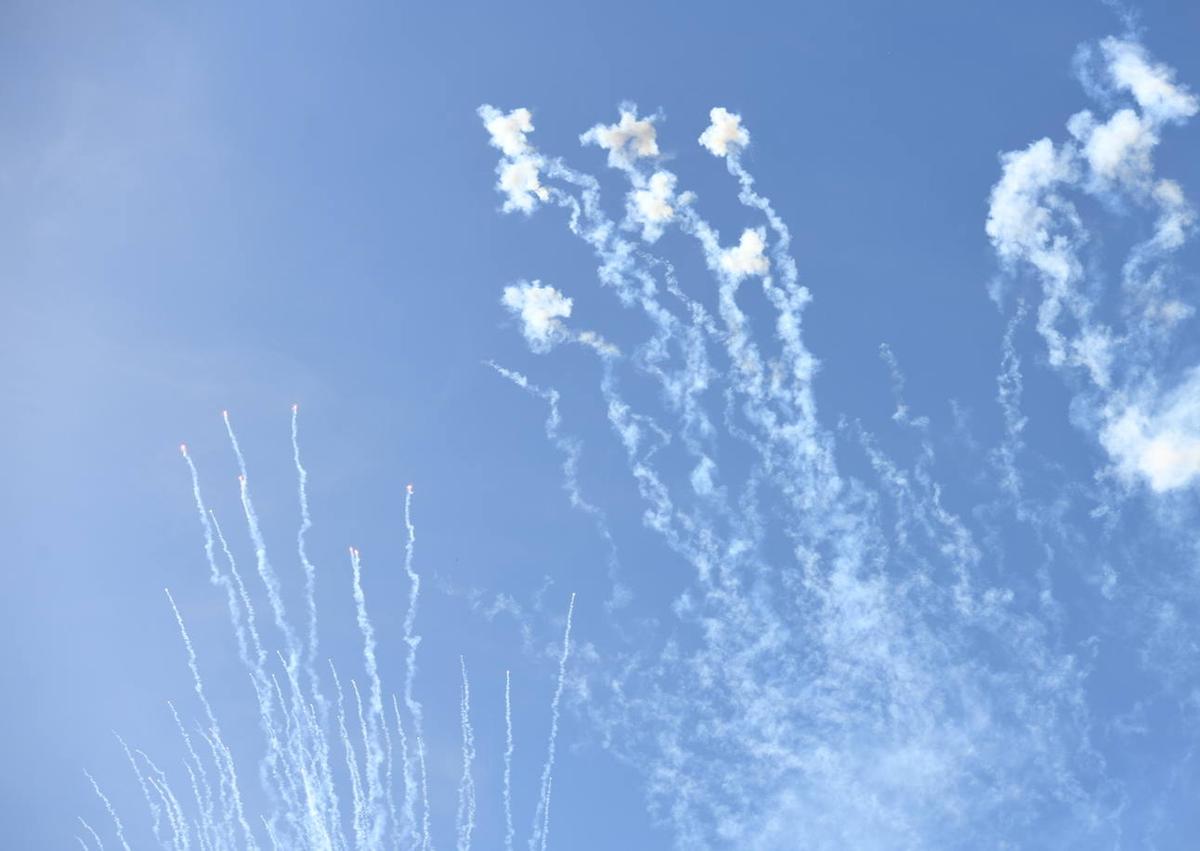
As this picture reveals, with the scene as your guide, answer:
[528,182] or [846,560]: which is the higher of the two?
[528,182]

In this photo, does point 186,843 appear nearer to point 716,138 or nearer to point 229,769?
point 229,769

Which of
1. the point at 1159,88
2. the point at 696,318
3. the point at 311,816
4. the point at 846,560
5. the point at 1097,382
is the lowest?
the point at 311,816

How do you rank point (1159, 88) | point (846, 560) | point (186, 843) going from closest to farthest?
point (1159, 88) → point (846, 560) → point (186, 843)

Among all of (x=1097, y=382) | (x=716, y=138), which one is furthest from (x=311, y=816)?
(x=1097, y=382)

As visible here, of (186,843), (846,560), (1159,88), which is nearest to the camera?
(1159,88)

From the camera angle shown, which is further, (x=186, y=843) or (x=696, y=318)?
(x=186, y=843)

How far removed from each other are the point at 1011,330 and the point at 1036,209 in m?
7.16

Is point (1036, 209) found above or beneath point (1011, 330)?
above

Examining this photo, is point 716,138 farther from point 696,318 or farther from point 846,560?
point 846,560

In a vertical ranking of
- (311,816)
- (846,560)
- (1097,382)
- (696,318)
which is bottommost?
(311,816)

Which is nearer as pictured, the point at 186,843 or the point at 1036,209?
the point at 1036,209

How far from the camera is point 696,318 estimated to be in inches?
3462

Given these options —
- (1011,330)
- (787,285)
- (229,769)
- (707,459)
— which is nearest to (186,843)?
(229,769)

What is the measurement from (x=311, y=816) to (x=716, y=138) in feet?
160
